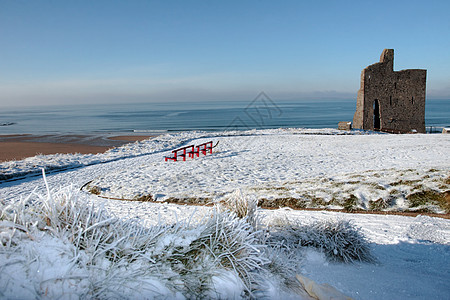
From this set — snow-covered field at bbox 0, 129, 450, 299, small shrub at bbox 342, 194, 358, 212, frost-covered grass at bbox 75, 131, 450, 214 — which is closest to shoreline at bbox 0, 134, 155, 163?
snow-covered field at bbox 0, 129, 450, 299

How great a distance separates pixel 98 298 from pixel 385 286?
8.22 ft

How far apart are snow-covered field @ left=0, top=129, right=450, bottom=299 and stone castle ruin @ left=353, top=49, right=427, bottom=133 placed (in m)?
10.4

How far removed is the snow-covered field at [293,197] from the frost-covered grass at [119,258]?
0.01 meters

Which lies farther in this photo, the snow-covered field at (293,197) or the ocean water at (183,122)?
the ocean water at (183,122)

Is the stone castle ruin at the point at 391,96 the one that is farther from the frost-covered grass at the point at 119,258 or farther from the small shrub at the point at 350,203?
the frost-covered grass at the point at 119,258

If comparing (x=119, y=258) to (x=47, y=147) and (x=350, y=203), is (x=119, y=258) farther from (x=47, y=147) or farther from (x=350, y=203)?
(x=47, y=147)

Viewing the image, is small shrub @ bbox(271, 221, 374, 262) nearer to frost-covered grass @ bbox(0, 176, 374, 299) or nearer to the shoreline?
frost-covered grass @ bbox(0, 176, 374, 299)

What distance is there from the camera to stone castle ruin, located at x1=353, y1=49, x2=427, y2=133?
945 inches

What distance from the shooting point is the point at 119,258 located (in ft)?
7.77

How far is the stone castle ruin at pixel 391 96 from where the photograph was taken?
2402 cm

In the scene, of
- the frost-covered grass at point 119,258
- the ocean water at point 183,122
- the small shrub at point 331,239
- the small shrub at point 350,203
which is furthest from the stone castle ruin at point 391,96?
the frost-covered grass at point 119,258

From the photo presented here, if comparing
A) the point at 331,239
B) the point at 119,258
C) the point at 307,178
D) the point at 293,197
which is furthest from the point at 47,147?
the point at 331,239

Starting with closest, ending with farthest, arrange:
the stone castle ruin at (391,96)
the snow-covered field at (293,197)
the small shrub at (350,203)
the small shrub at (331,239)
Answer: the snow-covered field at (293,197), the small shrub at (331,239), the small shrub at (350,203), the stone castle ruin at (391,96)

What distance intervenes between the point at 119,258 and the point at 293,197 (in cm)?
463
